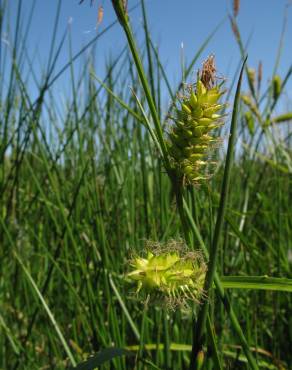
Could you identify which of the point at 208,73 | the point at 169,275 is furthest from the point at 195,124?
the point at 169,275

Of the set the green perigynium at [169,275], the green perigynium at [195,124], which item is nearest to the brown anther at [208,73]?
the green perigynium at [195,124]

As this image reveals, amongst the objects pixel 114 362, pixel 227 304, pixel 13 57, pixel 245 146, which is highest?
pixel 13 57

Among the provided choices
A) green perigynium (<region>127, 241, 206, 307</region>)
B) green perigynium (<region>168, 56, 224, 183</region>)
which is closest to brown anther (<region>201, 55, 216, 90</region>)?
green perigynium (<region>168, 56, 224, 183</region>)

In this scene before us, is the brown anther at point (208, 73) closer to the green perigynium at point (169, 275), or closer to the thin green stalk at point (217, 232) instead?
the thin green stalk at point (217, 232)

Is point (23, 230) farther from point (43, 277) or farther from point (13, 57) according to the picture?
point (13, 57)

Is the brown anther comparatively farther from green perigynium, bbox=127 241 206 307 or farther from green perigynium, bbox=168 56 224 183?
green perigynium, bbox=127 241 206 307

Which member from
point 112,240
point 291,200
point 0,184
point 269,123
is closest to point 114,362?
point 112,240
